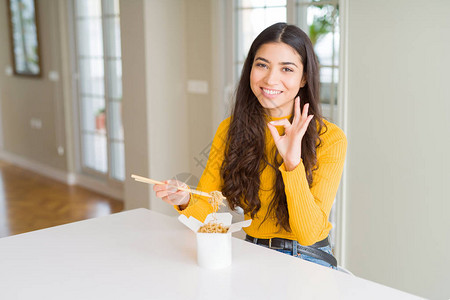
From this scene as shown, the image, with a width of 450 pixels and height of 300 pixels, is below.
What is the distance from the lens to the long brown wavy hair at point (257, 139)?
6.26ft

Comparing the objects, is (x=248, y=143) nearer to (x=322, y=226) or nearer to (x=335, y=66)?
(x=322, y=226)

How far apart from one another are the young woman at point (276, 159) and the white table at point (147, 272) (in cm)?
21

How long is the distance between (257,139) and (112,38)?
134 inches

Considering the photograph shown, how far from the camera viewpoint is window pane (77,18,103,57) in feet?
17.4

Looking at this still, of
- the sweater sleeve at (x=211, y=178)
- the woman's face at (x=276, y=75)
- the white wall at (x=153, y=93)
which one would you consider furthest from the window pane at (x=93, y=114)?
the woman's face at (x=276, y=75)

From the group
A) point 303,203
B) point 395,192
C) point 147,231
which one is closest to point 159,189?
point 147,231

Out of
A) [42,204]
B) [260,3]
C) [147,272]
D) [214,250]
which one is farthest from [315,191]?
[42,204]

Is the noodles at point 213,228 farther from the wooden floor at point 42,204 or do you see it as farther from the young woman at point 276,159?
the wooden floor at point 42,204

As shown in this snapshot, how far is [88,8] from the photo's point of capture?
5.34 m

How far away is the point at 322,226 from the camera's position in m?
1.78

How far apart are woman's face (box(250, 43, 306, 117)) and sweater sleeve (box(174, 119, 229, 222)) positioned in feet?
0.83

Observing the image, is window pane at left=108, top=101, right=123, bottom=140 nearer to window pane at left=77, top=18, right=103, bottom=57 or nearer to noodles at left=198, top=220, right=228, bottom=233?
window pane at left=77, top=18, right=103, bottom=57

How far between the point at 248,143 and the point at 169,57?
2231 millimetres

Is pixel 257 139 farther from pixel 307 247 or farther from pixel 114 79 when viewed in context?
pixel 114 79
